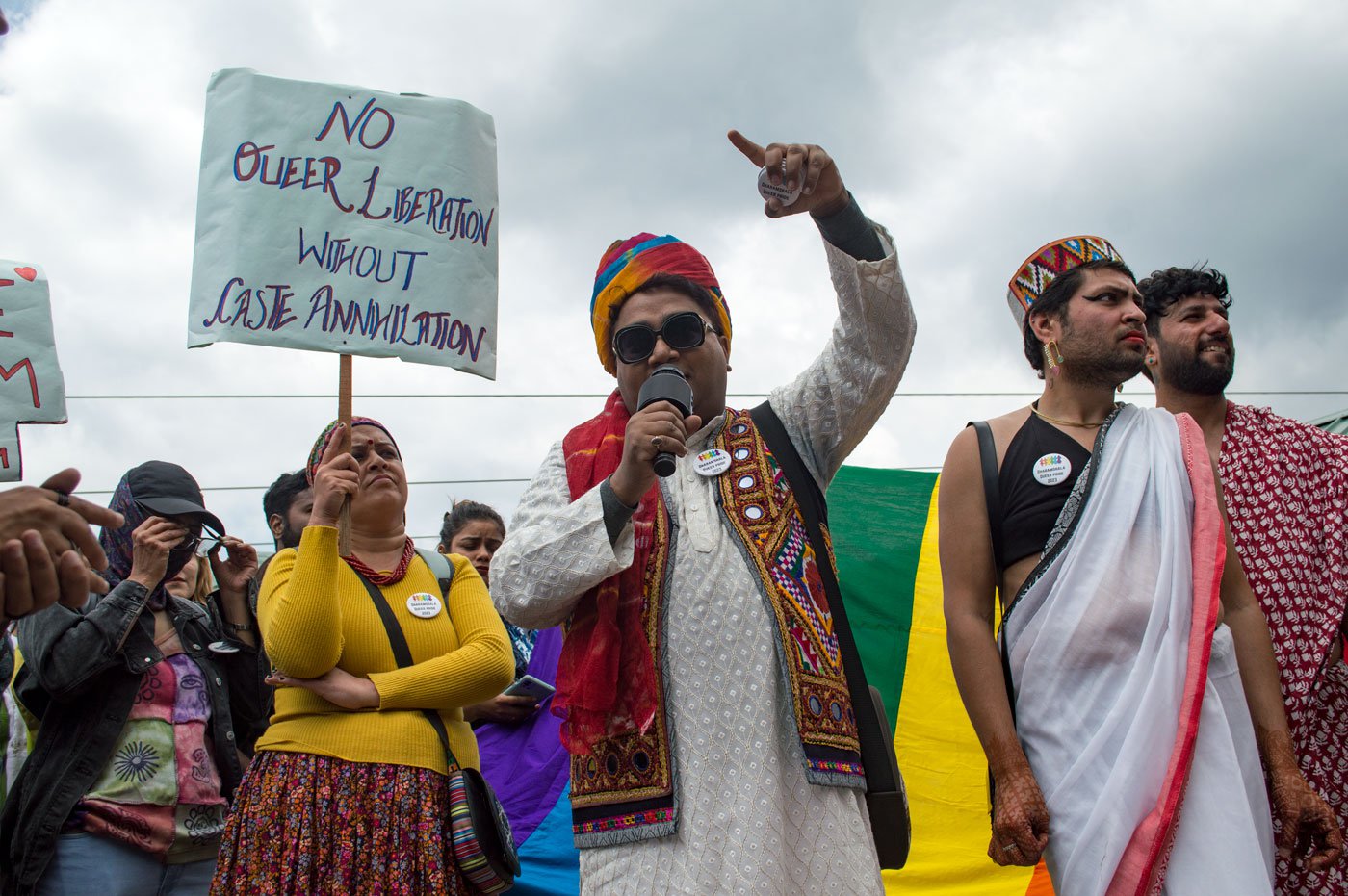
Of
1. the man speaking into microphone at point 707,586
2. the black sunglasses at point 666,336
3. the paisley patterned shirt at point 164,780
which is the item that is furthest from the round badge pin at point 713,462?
the paisley patterned shirt at point 164,780

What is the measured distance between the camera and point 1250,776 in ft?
8.67

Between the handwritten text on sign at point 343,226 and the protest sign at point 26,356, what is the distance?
0.48m

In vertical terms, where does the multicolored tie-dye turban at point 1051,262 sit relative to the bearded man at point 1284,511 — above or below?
above

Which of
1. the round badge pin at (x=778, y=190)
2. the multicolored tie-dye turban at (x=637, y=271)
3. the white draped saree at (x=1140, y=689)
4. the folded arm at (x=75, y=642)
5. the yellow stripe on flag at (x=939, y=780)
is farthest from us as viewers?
the yellow stripe on flag at (x=939, y=780)

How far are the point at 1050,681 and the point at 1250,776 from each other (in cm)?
46

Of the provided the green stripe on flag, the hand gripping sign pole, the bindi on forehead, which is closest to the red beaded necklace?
the hand gripping sign pole

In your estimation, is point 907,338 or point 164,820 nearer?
point 907,338

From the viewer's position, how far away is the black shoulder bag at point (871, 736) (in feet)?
8.05

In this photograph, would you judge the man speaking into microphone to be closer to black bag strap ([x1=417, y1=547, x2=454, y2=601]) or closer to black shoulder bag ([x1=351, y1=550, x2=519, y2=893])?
black shoulder bag ([x1=351, y1=550, x2=519, y2=893])

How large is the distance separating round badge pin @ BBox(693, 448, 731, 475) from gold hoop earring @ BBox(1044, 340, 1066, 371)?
1052 mm

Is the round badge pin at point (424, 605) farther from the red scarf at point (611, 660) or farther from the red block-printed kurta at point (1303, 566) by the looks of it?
the red block-printed kurta at point (1303, 566)

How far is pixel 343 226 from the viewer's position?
336 cm

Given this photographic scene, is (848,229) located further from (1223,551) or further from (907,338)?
(1223,551)

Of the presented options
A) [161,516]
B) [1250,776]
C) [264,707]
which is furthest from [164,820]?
[1250,776]
